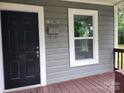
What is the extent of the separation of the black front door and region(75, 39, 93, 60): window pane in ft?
4.41

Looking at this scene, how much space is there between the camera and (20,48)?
3580 millimetres

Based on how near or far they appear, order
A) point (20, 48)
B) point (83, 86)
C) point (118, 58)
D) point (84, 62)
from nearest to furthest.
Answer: point (20, 48), point (83, 86), point (84, 62), point (118, 58)

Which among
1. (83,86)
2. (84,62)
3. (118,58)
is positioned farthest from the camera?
(118,58)

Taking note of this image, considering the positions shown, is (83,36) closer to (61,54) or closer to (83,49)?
(83,49)

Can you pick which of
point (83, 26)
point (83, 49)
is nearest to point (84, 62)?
point (83, 49)

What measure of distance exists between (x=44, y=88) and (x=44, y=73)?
1.30 ft

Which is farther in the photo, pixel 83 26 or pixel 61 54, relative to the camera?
pixel 83 26

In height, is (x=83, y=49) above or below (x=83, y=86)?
above

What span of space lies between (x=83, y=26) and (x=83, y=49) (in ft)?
2.44

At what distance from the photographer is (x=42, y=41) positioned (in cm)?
383

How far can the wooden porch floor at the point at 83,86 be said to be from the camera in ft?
11.5

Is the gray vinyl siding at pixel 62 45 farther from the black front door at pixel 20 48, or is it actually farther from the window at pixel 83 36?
the black front door at pixel 20 48

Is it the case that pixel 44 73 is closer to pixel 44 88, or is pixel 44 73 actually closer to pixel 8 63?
pixel 44 88

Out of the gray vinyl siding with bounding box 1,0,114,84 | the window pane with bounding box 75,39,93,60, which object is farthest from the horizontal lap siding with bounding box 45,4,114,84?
the window pane with bounding box 75,39,93,60
